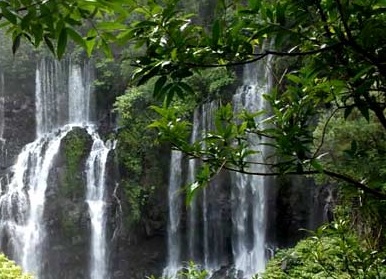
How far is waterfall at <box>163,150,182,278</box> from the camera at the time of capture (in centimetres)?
1075

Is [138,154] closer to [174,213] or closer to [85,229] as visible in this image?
[174,213]

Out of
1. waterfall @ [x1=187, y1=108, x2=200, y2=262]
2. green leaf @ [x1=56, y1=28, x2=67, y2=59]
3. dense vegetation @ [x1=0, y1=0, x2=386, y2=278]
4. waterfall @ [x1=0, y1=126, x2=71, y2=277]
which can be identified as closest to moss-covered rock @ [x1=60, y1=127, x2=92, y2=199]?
waterfall @ [x1=0, y1=126, x2=71, y2=277]

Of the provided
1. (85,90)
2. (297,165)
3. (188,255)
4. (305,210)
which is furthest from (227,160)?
(85,90)

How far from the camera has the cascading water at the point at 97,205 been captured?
10938mm

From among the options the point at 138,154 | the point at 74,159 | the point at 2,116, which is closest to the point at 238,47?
the point at 138,154

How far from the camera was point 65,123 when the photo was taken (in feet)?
45.4

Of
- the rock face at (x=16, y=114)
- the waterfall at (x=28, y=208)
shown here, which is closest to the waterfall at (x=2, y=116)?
the rock face at (x=16, y=114)

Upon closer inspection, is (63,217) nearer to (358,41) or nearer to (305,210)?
(305,210)

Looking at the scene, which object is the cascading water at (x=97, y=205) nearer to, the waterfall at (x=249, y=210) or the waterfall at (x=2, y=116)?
the waterfall at (x=2, y=116)

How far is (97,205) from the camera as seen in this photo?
11.2 meters

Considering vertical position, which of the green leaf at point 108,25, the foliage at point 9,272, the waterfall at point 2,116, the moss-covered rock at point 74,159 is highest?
the waterfall at point 2,116

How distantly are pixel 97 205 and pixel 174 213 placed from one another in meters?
1.92

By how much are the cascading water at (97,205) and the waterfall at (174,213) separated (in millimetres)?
1603

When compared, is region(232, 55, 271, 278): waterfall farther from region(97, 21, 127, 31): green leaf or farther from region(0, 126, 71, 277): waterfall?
region(97, 21, 127, 31): green leaf
